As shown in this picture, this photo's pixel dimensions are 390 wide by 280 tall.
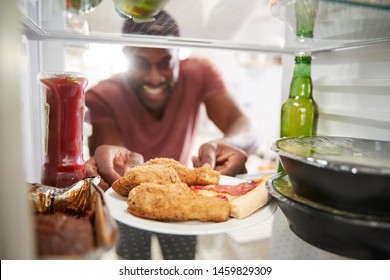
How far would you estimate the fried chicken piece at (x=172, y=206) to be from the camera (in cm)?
71

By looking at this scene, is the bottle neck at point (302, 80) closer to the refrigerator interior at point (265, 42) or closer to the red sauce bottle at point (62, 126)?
the refrigerator interior at point (265, 42)

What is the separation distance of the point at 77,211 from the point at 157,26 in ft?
1.73

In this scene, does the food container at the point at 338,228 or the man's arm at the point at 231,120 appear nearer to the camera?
the food container at the point at 338,228

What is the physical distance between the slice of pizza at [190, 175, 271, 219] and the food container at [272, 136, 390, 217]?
110 millimetres

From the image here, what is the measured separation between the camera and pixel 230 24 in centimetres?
103

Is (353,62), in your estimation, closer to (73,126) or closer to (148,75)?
(73,126)

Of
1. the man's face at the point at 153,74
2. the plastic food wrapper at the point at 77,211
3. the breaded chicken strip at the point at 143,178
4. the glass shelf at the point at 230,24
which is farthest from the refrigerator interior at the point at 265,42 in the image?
the man's face at the point at 153,74

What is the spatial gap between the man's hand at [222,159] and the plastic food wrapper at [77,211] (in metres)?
0.46

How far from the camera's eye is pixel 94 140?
1.50 metres

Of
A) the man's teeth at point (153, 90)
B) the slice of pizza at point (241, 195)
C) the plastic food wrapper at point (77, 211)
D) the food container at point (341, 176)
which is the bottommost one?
the slice of pizza at point (241, 195)

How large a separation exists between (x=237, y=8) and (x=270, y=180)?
466 millimetres

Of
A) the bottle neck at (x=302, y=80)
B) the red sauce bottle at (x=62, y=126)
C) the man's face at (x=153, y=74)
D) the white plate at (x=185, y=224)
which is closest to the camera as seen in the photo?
the white plate at (x=185, y=224)

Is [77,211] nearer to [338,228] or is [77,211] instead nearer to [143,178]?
[143,178]
